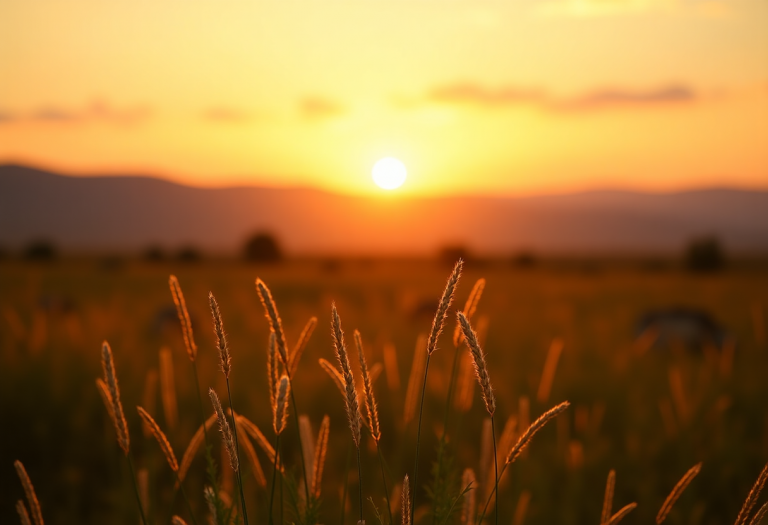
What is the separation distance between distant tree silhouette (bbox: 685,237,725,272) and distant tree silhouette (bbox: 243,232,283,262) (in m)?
26.1

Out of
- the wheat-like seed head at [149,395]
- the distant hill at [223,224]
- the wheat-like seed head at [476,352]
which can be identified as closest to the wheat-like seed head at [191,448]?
the wheat-like seed head at [149,395]

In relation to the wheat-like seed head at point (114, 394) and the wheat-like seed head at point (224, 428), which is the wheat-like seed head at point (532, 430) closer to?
the wheat-like seed head at point (224, 428)

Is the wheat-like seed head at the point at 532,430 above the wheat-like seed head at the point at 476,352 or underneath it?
underneath

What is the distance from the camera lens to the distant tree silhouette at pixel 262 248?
144 ft

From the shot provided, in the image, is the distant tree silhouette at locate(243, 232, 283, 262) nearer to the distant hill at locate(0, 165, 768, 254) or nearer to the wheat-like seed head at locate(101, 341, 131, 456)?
the wheat-like seed head at locate(101, 341, 131, 456)

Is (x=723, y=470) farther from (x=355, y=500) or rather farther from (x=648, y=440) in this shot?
(x=355, y=500)

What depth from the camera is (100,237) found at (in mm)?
157375

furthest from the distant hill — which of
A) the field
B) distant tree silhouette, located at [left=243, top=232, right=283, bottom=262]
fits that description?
the field

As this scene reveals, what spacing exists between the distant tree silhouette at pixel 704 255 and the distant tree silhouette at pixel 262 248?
26.1 meters

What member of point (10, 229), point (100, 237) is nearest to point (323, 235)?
point (100, 237)

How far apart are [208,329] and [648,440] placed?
4141 mm

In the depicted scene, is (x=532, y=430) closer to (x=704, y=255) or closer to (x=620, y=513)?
(x=620, y=513)

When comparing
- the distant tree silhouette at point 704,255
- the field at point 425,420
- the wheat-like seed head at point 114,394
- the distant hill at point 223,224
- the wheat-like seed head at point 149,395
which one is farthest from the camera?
the distant hill at point 223,224

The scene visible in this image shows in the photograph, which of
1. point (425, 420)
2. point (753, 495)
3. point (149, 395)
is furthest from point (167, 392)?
point (425, 420)
